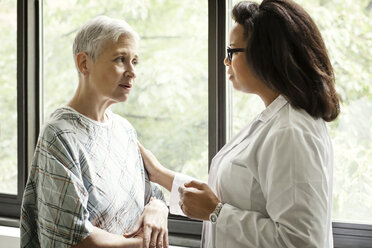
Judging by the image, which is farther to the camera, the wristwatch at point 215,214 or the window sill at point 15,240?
the window sill at point 15,240

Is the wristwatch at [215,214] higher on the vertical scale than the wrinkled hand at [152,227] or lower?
higher

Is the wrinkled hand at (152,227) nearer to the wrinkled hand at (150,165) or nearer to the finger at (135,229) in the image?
the finger at (135,229)

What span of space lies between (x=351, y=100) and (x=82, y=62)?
1.18 m

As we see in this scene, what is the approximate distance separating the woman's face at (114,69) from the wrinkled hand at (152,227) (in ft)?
1.44

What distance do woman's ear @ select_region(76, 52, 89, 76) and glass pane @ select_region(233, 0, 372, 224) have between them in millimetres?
1068

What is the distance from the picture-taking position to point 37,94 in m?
2.56

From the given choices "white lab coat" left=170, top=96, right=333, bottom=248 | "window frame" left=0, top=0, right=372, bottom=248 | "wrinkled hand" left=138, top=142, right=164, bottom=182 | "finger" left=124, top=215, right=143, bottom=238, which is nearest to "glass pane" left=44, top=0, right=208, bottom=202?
"window frame" left=0, top=0, right=372, bottom=248

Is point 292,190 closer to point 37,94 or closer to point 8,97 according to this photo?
point 37,94

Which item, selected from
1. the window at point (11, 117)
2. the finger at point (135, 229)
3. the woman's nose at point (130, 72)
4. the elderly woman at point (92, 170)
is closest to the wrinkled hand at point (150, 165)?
the elderly woman at point (92, 170)

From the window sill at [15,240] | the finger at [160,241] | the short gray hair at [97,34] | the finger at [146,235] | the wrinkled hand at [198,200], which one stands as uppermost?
the short gray hair at [97,34]

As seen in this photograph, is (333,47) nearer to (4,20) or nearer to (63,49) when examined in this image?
(63,49)

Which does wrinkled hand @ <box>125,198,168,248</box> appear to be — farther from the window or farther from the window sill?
the window

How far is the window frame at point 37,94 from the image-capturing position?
2.12 meters

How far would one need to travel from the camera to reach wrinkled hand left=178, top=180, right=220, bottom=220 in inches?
53.7
